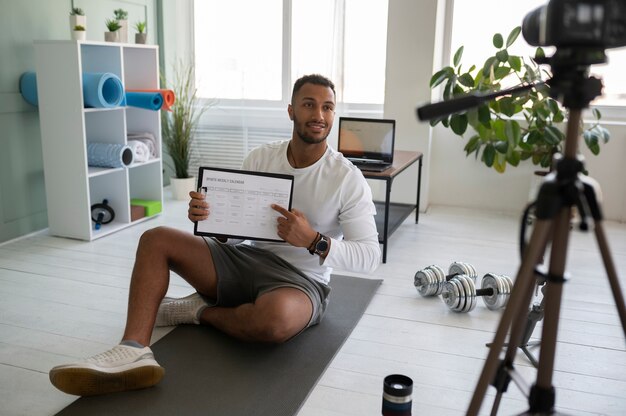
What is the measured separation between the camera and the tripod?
3.76 ft

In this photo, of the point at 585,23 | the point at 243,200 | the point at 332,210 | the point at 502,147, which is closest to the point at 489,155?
the point at 502,147

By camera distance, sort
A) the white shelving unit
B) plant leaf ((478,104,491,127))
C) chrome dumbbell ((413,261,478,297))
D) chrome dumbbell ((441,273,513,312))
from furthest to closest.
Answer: plant leaf ((478,104,491,127))
the white shelving unit
chrome dumbbell ((413,261,478,297))
chrome dumbbell ((441,273,513,312))

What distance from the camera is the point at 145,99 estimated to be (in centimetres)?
385

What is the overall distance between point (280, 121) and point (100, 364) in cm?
344

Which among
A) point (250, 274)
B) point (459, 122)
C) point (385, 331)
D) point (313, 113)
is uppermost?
point (313, 113)

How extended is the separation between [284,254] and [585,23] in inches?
56.1

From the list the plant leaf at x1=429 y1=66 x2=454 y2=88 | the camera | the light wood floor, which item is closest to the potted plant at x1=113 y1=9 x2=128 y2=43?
the light wood floor

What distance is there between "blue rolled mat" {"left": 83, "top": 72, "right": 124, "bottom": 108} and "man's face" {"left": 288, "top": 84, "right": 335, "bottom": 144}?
5.67 ft

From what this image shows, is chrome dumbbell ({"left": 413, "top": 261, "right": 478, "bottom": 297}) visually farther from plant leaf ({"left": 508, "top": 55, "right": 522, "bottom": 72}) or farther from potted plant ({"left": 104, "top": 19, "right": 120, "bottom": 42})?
potted plant ({"left": 104, "top": 19, "right": 120, "bottom": 42})

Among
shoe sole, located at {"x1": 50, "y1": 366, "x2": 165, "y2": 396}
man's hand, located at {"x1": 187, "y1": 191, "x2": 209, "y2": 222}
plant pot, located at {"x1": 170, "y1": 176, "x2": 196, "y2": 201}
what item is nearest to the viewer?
shoe sole, located at {"x1": 50, "y1": 366, "x2": 165, "y2": 396}

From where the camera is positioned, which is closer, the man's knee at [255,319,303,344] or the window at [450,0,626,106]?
the man's knee at [255,319,303,344]

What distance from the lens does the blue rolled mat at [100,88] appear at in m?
3.49

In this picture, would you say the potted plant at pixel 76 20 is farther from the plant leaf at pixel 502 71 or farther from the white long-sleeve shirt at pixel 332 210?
the plant leaf at pixel 502 71

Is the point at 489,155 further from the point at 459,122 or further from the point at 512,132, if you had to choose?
the point at 459,122
